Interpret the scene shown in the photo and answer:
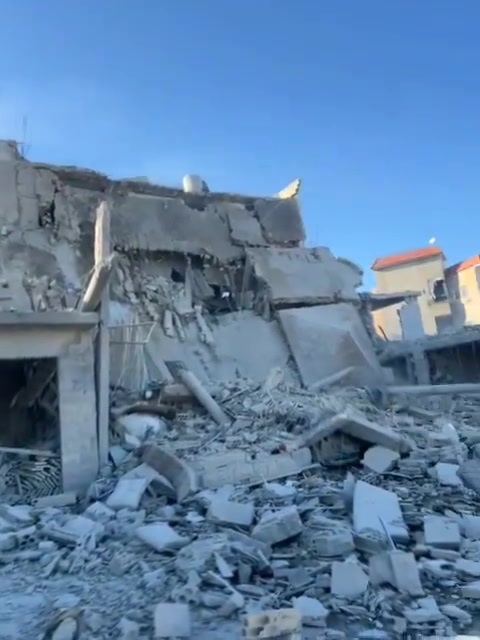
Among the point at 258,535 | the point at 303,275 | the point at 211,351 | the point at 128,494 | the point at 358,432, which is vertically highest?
the point at 303,275

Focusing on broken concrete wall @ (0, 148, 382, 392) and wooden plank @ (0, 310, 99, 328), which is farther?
broken concrete wall @ (0, 148, 382, 392)

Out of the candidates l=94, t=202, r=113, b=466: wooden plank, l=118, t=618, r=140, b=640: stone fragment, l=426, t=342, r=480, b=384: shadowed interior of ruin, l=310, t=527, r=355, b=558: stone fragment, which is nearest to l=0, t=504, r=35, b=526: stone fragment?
l=94, t=202, r=113, b=466: wooden plank

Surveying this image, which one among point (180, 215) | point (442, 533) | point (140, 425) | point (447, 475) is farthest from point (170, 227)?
point (442, 533)

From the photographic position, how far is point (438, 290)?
2953cm

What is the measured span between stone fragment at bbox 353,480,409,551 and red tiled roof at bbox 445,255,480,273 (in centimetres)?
2361

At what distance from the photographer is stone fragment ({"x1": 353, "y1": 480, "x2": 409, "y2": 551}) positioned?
5.04 m

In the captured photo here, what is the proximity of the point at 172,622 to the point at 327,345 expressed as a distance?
926 centimetres

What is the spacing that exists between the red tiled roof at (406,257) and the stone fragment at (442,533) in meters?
26.1

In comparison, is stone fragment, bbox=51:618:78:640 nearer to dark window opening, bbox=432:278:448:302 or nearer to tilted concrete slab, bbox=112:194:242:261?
tilted concrete slab, bbox=112:194:242:261

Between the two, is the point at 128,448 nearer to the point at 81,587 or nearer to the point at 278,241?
the point at 81,587

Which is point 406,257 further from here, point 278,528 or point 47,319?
point 278,528

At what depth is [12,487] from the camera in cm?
764

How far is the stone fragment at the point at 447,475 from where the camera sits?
6.37 m

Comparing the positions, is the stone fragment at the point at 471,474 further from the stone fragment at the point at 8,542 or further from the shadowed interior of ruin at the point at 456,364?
the shadowed interior of ruin at the point at 456,364
